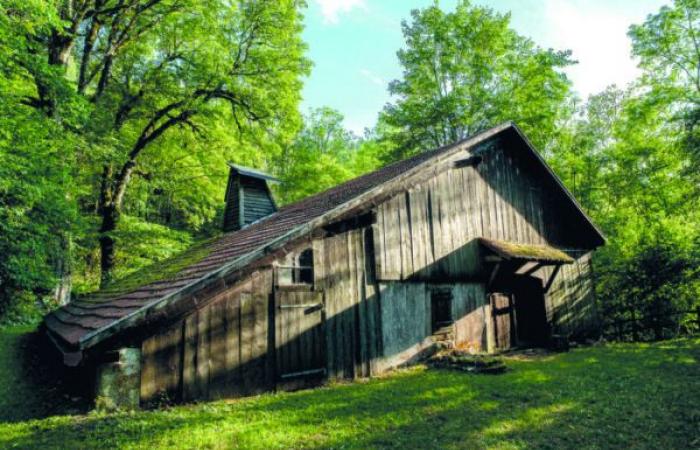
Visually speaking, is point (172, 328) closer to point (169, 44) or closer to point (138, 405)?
point (138, 405)

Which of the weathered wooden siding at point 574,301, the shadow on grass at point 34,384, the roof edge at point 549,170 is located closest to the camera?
the shadow on grass at point 34,384

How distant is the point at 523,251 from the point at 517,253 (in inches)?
28.2

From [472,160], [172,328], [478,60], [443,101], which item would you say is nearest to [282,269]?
[172,328]

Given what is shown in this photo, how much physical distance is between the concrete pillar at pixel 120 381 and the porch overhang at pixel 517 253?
31.4ft

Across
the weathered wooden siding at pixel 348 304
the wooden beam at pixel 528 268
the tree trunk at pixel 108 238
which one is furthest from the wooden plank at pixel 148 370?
the tree trunk at pixel 108 238

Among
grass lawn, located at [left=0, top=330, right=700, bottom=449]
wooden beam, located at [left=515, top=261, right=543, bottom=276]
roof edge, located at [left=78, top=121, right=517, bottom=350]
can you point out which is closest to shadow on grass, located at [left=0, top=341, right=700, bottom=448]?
grass lawn, located at [left=0, top=330, right=700, bottom=449]

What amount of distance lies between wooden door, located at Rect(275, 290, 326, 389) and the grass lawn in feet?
1.46

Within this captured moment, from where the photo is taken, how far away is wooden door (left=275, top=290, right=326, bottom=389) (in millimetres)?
8031

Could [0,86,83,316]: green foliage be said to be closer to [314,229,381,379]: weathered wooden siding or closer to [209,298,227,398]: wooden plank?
[209,298,227,398]: wooden plank

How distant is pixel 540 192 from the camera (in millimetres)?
14688

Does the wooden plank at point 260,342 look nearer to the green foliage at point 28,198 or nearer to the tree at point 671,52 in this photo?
the green foliage at point 28,198

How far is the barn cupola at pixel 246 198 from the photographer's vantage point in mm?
13773

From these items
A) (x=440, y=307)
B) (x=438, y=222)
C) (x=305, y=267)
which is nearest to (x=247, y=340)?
(x=305, y=267)

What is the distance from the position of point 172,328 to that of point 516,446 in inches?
220
